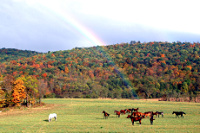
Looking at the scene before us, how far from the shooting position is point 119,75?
418 ft

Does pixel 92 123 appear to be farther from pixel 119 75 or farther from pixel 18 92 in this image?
pixel 119 75

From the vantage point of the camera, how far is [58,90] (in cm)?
11075

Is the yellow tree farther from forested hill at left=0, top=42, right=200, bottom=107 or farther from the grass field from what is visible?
forested hill at left=0, top=42, right=200, bottom=107

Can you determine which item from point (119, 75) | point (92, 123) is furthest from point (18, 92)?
point (119, 75)

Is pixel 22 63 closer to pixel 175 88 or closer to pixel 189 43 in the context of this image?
pixel 175 88

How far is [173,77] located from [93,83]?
40316 millimetres

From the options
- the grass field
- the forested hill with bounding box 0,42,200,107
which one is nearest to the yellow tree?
the grass field

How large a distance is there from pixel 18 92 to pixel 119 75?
82.8 metres

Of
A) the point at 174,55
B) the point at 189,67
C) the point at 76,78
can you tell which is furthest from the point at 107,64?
the point at 189,67

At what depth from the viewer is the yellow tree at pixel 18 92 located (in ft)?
158

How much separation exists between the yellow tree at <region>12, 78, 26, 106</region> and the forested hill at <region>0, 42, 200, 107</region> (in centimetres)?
3497

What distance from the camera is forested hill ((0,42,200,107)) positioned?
99312 mm

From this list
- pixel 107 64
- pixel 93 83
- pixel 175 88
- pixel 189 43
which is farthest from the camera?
pixel 189 43

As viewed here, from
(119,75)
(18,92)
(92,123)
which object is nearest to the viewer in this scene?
(92,123)
